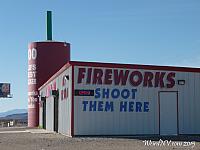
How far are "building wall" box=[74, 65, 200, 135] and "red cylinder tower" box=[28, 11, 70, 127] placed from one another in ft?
67.7

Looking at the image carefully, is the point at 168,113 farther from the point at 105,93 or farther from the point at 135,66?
the point at 105,93

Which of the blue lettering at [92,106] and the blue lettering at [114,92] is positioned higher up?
the blue lettering at [114,92]

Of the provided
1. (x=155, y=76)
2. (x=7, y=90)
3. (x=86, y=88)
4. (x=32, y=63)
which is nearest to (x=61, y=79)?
(x=86, y=88)

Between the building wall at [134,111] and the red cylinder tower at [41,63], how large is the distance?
20.6 metres

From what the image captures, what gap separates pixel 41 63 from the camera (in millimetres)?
A: 46750

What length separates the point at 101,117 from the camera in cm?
2633

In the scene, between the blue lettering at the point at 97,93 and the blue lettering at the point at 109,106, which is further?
the blue lettering at the point at 109,106

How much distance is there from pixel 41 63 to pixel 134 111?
2135cm

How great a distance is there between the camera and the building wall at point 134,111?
85.1 ft

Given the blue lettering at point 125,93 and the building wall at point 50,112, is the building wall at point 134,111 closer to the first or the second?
the blue lettering at point 125,93

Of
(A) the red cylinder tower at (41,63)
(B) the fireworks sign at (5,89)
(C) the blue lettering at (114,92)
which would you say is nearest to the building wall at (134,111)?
(C) the blue lettering at (114,92)

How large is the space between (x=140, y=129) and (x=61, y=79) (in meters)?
6.13

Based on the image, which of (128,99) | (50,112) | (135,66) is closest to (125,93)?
(128,99)

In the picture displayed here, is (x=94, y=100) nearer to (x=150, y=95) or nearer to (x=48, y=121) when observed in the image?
(x=150, y=95)
